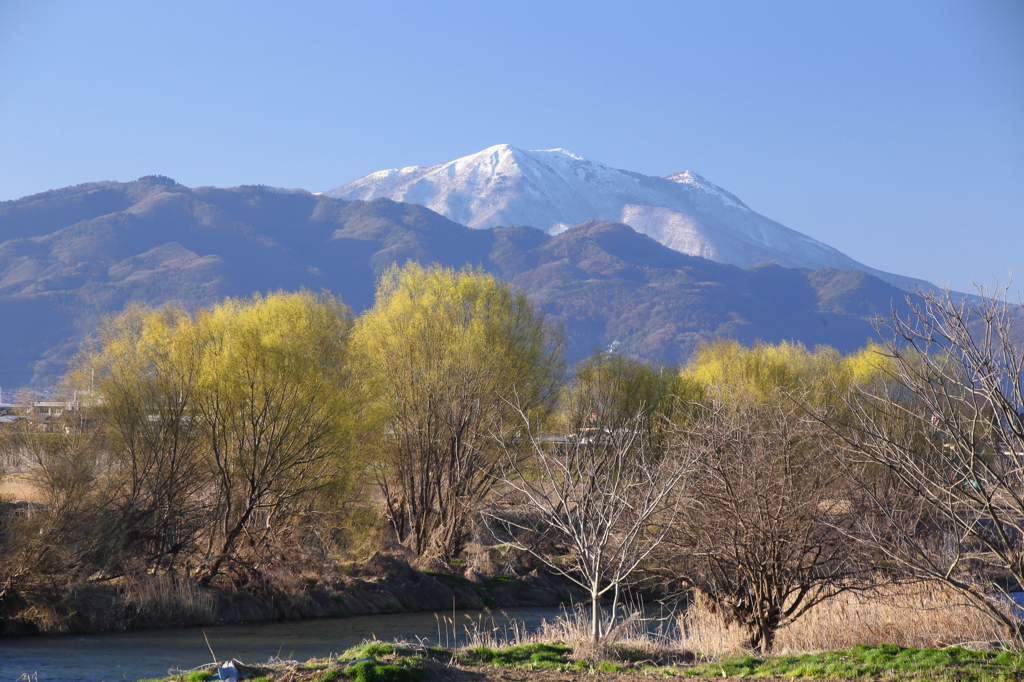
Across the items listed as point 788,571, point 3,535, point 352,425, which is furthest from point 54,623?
point 788,571

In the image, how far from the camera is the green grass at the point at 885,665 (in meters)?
12.3

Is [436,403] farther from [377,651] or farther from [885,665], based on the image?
[885,665]

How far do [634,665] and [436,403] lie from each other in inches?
862

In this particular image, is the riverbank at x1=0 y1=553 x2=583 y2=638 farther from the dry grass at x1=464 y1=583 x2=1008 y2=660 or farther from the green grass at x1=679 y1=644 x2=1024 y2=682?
the green grass at x1=679 y1=644 x2=1024 y2=682

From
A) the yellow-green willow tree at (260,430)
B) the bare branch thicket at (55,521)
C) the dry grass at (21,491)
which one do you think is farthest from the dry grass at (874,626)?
the dry grass at (21,491)

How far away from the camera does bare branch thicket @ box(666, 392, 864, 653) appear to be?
1806cm

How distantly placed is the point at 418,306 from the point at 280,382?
9910 millimetres

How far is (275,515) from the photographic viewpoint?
29.1 metres

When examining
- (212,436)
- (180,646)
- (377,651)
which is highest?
(212,436)

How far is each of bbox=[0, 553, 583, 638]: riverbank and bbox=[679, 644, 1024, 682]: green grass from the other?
11319 mm

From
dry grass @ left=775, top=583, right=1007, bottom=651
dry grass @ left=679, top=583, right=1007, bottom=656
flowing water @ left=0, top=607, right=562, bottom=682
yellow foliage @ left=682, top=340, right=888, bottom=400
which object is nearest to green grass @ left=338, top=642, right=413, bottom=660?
flowing water @ left=0, top=607, right=562, bottom=682

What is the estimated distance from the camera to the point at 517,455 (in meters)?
31.1

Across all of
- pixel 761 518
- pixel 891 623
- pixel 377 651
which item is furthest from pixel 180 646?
pixel 891 623

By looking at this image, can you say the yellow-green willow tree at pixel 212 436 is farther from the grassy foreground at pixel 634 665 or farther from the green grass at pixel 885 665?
the green grass at pixel 885 665
